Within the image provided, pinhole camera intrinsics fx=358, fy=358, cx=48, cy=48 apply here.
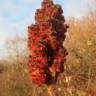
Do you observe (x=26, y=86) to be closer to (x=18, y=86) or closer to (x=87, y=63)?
(x=18, y=86)

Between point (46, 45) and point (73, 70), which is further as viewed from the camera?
point (73, 70)

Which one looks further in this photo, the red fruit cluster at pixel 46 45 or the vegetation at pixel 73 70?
the vegetation at pixel 73 70

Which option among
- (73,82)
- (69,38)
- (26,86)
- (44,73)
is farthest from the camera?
(69,38)

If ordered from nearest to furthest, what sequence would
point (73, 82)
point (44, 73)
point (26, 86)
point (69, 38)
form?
point (44, 73), point (73, 82), point (26, 86), point (69, 38)

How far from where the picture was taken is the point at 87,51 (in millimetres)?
14742

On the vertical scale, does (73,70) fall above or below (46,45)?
below

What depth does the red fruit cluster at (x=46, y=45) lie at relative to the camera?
27.2 ft

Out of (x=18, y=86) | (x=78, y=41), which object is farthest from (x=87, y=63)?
(x=18, y=86)

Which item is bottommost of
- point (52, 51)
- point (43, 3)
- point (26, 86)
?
point (26, 86)

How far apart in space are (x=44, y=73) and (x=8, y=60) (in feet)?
36.1

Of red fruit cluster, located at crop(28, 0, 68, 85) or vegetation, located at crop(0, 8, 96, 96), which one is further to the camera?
vegetation, located at crop(0, 8, 96, 96)

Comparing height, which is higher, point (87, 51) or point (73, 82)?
point (87, 51)

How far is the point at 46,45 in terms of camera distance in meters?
8.31

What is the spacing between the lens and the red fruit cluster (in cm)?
829
